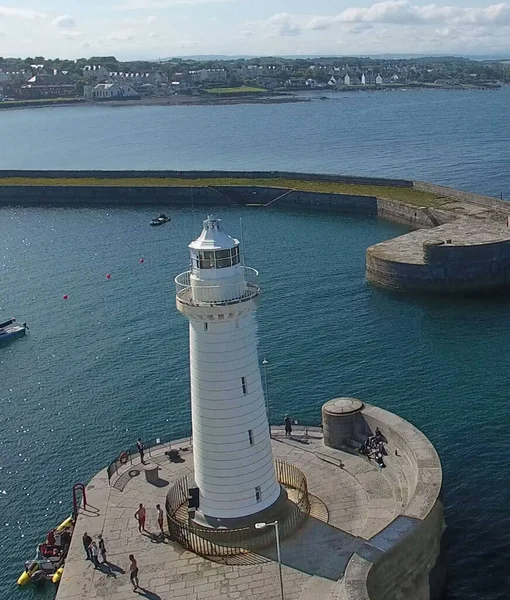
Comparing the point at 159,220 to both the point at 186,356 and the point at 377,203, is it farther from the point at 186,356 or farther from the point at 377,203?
the point at 186,356

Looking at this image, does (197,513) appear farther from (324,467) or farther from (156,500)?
(324,467)

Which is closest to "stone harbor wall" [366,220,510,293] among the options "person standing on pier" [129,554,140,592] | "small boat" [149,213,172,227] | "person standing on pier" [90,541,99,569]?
"small boat" [149,213,172,227]

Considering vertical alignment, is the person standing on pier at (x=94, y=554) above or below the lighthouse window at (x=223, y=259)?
below

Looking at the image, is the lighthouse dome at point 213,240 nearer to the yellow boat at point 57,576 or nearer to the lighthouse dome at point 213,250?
the lighthouse dome at point 213,250

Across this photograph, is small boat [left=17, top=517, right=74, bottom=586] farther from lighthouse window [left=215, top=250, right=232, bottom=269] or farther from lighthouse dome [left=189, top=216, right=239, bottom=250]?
lighthouse dome [left=189, top=216, right=239, bottom=250]

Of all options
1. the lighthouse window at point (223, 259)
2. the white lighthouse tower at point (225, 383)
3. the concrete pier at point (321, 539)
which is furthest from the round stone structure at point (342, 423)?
the lighthouse window at point (223, 259)

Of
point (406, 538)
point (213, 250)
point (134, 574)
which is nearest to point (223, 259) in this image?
point (213, 250)
